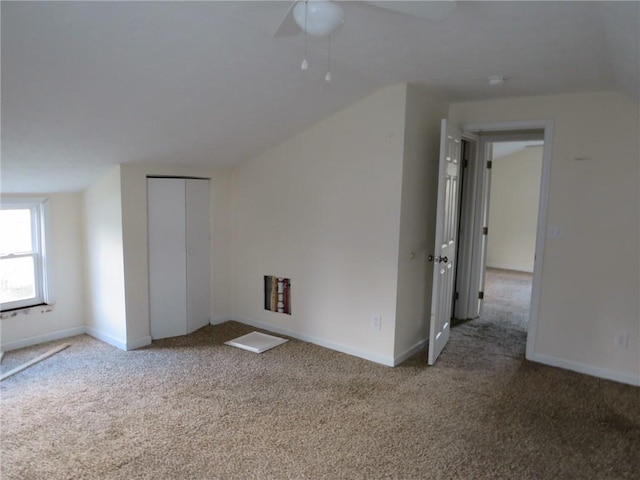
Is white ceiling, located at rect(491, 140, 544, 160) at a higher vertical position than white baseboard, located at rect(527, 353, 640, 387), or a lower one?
higher

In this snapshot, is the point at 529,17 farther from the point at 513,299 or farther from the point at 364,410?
the point at 513,299

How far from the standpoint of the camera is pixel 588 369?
141 inches

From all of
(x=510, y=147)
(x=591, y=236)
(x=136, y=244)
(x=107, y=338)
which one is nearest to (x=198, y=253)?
(x=136, y=244)

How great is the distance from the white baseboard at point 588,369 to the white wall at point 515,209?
4391mm

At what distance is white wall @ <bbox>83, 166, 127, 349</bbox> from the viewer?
12.6 ft

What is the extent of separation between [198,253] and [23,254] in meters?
1.50

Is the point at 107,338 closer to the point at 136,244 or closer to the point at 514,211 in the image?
the point at 136,244

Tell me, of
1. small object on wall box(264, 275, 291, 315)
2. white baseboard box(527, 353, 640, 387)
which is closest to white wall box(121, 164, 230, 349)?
small object on wall box(264, 275, 291, 315)

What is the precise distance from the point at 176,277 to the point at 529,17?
348cm

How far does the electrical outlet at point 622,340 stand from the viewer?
342 cm

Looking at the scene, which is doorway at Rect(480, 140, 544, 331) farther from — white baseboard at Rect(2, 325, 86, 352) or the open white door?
white baseboard at Rect(2, 325, 86, 352)

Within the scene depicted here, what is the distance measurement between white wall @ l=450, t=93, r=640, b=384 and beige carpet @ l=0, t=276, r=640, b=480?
240 millimetres

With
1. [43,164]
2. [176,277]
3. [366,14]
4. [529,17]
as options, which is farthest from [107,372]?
[529,17]

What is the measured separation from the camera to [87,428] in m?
2.68
